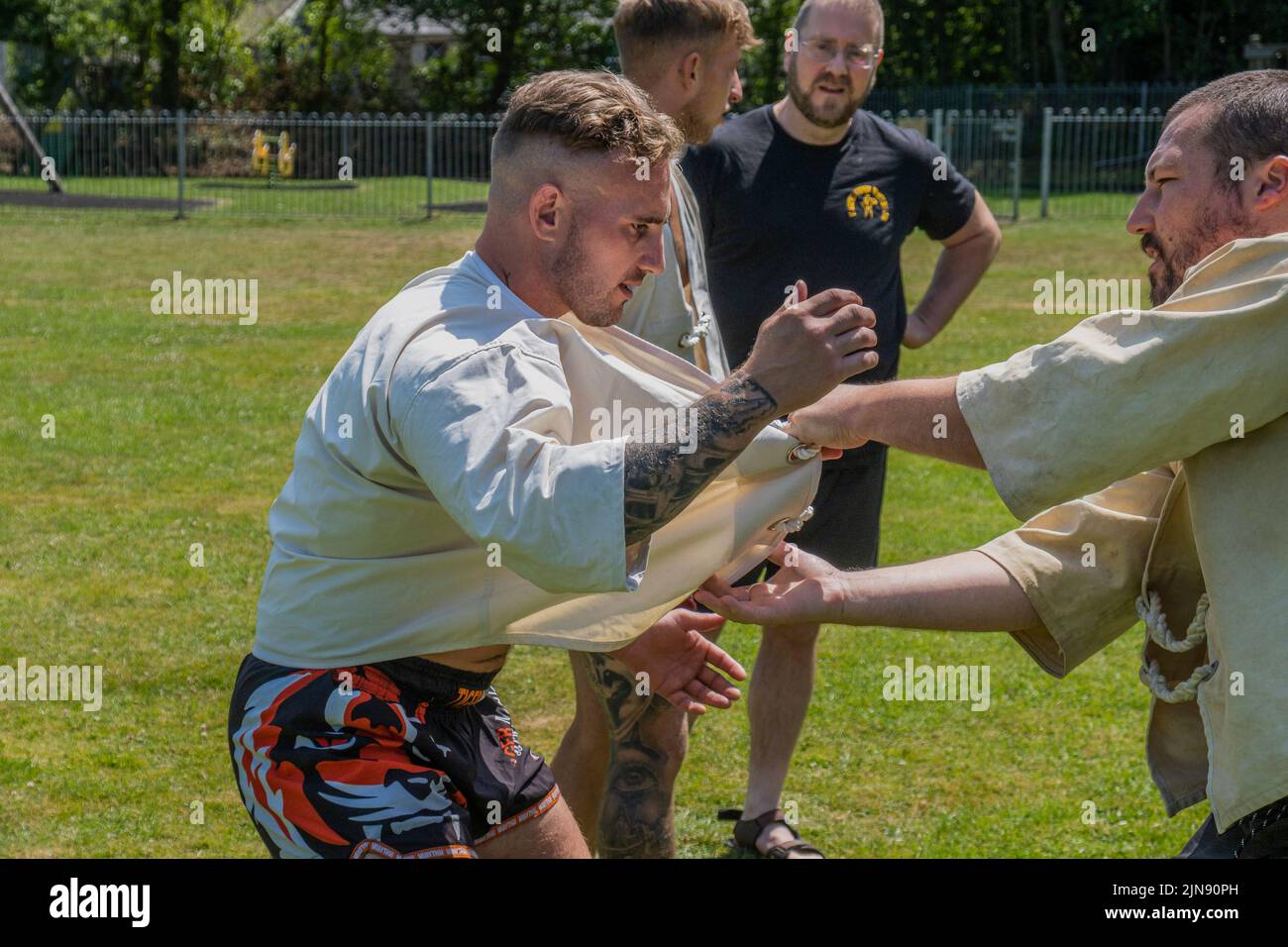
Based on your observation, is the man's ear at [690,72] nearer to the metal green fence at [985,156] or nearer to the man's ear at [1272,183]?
the man's ear at [1272,183]

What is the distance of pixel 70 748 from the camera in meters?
5.87

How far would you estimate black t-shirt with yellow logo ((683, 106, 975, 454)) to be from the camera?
5.66 meters

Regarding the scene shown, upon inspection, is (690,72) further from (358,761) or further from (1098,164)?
(1098,164)

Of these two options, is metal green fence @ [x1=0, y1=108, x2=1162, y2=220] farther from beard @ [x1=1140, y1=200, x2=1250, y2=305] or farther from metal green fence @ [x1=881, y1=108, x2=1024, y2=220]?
beard @ [x1=1140, y1=200, x2=1250, y2=305]

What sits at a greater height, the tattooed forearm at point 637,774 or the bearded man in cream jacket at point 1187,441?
the bearded man in cream jacket at point 1187,441

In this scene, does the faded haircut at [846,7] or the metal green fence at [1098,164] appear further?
the metal green fence at [1098,164]

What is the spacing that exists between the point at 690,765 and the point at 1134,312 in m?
3.55

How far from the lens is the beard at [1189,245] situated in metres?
2.96

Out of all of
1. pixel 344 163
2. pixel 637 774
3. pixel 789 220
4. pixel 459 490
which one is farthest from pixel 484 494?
pixel 344 163

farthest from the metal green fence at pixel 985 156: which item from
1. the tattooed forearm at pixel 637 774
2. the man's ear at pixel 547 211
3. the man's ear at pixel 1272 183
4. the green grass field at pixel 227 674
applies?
the man's ear at pixel 547 211

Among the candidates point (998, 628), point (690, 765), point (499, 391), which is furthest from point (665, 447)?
point (690, 765)

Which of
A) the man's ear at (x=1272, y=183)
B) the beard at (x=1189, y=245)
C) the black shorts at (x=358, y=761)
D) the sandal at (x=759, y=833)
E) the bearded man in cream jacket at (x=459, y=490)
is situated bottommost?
the sandal at (x=759, y=833)

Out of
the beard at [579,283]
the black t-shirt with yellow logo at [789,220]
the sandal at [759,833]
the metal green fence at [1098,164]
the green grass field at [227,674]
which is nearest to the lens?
the beard at [579,283]
